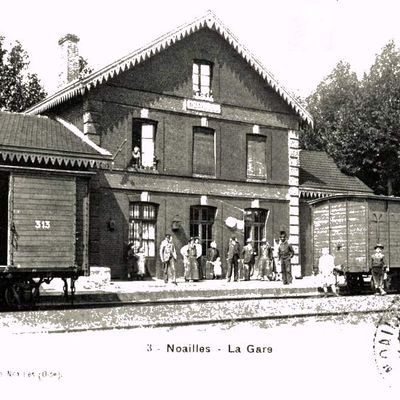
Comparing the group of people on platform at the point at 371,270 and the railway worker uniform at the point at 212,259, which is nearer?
the group of people on platform at the point at 371,270

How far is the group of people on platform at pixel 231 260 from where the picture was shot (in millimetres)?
21375

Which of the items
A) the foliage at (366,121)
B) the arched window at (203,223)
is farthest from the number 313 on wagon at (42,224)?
the foliage at (366,121)

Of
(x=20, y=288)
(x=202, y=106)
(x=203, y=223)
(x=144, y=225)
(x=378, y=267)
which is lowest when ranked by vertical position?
(x=20, y=288)

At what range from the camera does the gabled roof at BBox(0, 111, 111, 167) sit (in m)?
17.6

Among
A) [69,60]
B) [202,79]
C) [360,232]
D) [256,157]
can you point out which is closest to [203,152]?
[256,157]

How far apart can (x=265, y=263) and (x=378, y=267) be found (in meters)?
6.80

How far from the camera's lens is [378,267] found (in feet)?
58.6

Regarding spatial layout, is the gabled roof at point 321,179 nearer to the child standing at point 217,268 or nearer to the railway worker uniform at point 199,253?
the child standing at point 217,268

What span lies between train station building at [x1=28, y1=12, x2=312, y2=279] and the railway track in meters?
7.88

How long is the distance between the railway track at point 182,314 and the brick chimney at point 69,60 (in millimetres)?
12579

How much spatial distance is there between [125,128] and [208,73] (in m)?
4.39

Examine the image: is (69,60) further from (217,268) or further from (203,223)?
(217,268)

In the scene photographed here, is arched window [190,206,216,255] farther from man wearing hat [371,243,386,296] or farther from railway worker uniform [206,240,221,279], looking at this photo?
man wearing hat [371,243,386,296]

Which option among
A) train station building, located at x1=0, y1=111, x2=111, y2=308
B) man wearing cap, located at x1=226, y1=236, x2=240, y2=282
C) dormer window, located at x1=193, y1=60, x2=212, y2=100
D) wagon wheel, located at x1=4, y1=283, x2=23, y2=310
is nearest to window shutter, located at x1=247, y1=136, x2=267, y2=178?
dormer window, located at x1=193, y1=60, x2=212, y2=100
